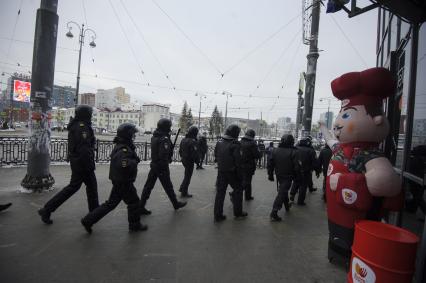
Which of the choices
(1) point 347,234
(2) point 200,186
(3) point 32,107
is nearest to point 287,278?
(1) point 347,234

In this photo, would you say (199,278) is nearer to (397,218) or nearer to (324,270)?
(324,270)

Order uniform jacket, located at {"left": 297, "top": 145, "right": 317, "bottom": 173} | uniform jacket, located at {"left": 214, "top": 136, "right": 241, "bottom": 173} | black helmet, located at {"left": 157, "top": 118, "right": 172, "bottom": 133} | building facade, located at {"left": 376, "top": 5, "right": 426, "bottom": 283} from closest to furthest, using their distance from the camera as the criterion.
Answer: building facade, located at {"left": 376, "top": 5, "right": 426, "bottom": 283}
uniform jacket, located at {"left": 214, "top": 136, "right": 241, "bottom": 173}
black helmet, located at {"left": 157, "top": 118, "right": 172, "bottom": 133}
uniform jacket, located at {"left": 297, "top": 145, "right": 317, "bottom": 173}

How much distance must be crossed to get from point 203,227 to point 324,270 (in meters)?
2.06

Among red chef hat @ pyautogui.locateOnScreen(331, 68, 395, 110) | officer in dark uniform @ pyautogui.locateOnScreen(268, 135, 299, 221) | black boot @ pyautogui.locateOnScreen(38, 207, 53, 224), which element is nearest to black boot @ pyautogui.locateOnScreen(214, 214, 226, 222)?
officer in dark uniform @ pyautogui.locateOnScreen(268, 135, 299, 221)

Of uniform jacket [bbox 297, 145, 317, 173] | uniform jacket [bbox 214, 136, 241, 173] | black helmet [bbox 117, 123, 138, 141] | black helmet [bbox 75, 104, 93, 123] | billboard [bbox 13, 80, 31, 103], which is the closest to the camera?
black helmet [bbox 117, 123, 138, 141]

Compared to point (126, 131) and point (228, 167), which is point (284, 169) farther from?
point (126, 131)

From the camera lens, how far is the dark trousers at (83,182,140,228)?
4184 mm

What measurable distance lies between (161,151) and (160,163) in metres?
0.24

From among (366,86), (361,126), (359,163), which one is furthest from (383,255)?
(366,86)

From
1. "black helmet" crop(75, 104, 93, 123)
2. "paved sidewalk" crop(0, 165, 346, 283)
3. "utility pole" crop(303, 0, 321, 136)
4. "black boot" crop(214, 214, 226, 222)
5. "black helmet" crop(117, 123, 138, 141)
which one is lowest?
"paved sidewalk" crop(0, 165, 346, 283)

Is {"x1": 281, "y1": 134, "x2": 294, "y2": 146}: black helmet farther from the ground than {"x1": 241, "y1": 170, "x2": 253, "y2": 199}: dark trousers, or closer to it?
farther from the ground

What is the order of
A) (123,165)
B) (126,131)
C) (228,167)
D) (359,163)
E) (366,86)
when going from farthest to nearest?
(228,167) → (126,131) → (123,165) → (366,86) → (359,163)

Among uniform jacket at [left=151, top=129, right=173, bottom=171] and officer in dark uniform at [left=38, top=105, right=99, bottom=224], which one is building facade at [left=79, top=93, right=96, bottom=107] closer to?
uniform jacket at [left=151, top=129, right=173, bottom=171]

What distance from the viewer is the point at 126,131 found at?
4.36 metres
